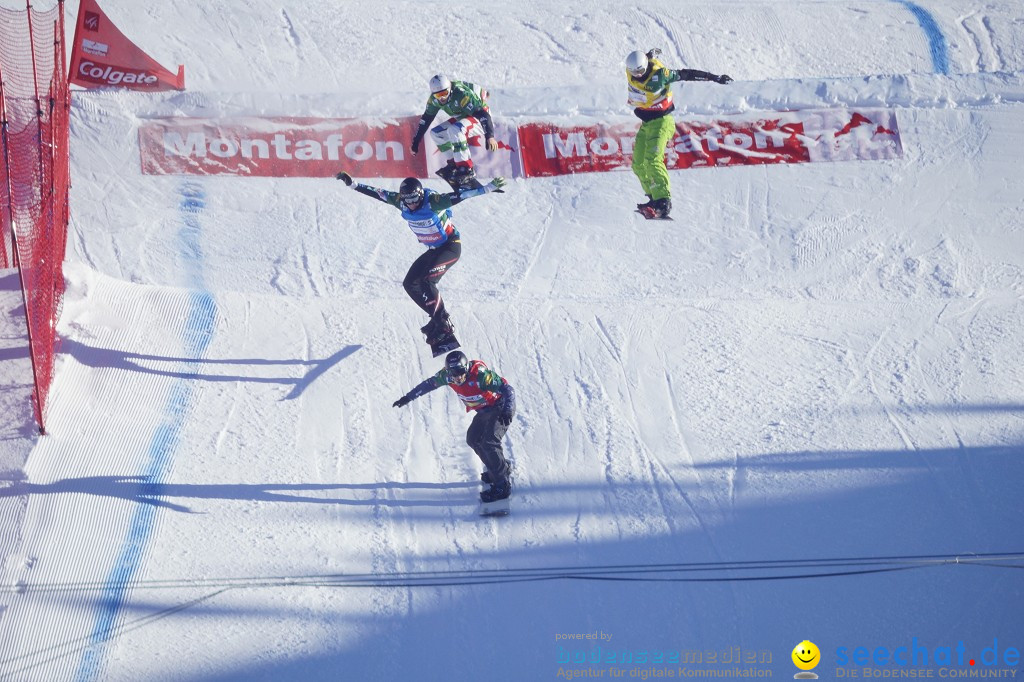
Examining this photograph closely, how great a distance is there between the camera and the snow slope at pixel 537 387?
272 inches

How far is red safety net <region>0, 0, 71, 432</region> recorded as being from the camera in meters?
8.54

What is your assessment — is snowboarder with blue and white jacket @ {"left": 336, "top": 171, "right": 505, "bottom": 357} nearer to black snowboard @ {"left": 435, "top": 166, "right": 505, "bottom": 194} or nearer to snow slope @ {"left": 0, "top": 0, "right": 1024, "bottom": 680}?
snow slope @ {"left": 0, "top": 0, "right": 1024, "bottom": 680}

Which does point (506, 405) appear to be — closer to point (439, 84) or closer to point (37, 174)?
point (439, 84)

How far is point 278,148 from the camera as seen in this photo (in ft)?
37.1

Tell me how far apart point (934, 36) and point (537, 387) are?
27.1ft

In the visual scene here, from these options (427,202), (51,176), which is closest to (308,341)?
(427,202)

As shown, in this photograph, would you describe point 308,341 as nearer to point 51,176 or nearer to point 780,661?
point 51,176

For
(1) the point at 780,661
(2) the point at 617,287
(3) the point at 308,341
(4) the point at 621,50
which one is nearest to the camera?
(1) the point at 780,661

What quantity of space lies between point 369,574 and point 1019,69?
10.4 meters

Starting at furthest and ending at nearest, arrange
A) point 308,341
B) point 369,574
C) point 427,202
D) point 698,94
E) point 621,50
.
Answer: point 621,50 → point 698,94 → point 308,341 → point 427,202 → point 369,574

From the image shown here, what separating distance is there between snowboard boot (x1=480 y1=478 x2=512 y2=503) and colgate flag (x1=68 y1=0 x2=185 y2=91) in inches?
271

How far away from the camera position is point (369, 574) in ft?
23.6

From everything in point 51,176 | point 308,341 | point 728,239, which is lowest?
point 308,341

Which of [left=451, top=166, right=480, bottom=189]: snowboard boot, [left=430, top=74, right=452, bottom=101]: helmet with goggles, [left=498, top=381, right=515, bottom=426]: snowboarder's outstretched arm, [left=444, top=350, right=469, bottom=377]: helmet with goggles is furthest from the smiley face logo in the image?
[left=430, top=74, right=452, bottom=101]: helmet with goggles
